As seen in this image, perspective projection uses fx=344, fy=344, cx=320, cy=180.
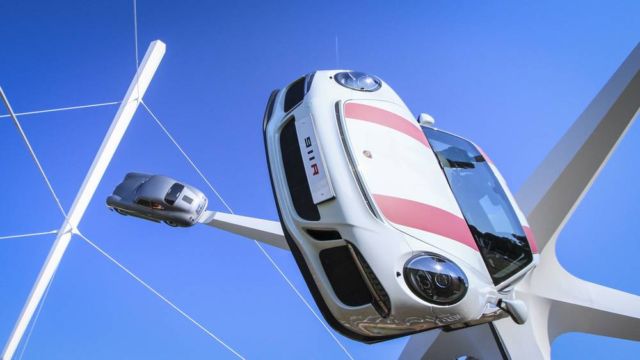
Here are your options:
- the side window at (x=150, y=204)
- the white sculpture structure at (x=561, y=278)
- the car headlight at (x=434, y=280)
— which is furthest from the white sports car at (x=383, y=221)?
the white sculpture structure at (x=561, y=278)

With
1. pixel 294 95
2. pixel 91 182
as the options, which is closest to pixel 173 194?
pixel 294 95

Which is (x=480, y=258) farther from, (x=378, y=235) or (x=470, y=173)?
(x=470, y=173)

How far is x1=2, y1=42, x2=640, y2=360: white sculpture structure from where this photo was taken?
4305 millimetres

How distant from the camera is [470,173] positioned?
304cm

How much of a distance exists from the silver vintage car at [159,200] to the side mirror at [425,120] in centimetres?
259

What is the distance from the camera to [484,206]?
274 cm

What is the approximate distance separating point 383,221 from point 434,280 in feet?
1.40

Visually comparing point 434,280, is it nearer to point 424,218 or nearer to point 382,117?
point 424,218

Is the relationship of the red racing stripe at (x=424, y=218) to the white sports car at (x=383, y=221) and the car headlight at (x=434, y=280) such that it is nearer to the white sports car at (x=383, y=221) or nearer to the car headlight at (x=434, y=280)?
the white sports car at (x=383, y=221)

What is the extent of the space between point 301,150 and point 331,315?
1132mm

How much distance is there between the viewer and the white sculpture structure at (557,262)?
4305 millimetres

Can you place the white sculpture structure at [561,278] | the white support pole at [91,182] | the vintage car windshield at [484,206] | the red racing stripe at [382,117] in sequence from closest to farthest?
the vintage car windshield at [484,206]
the red racing stripe at [382,117]
the white sculpture structure at [561,278]
the white support pole at [91,182]

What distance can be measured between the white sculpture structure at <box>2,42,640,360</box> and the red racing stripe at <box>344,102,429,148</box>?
9.17 feet

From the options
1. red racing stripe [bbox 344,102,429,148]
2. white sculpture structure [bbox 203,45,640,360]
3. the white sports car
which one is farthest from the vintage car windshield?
white sculpture structure [bbox 203,45,640,360]
